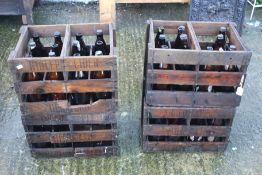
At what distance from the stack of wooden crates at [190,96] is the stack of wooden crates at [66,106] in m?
0.32

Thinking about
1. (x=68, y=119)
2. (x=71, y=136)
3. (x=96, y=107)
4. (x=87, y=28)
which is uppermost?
(x=87, y=28)

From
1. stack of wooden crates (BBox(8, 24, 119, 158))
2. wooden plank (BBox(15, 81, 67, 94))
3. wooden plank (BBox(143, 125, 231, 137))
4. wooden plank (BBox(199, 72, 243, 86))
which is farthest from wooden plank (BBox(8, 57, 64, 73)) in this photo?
wooden plank (BBox(199, 72, 243, 86))

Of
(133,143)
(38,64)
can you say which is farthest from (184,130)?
(38,64)

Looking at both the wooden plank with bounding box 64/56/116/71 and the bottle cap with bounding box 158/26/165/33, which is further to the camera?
the bottle cap with bounding box 158/26/165/33

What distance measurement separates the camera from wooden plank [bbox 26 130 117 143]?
3.08m

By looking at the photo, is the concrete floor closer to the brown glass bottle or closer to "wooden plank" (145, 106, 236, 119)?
"wooden plank" (145, 106, 236, 119)

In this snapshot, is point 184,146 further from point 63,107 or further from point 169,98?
point 63,107

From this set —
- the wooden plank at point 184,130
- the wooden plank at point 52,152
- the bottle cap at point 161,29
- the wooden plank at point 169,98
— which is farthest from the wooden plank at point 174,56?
the wooden plank at point 52,152

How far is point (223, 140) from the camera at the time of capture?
3.31m

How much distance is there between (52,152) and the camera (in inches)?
128

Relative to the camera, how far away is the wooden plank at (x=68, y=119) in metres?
Answer: 2.95

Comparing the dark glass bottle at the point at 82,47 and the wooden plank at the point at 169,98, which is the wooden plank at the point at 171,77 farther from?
the dark glass bottle at the point at 82,47

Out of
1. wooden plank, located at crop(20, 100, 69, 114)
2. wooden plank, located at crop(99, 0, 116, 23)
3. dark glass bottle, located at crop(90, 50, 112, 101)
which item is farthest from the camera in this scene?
wooden plank, located at crop(99, 0, 116, 23)

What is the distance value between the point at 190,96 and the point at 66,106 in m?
1.01
